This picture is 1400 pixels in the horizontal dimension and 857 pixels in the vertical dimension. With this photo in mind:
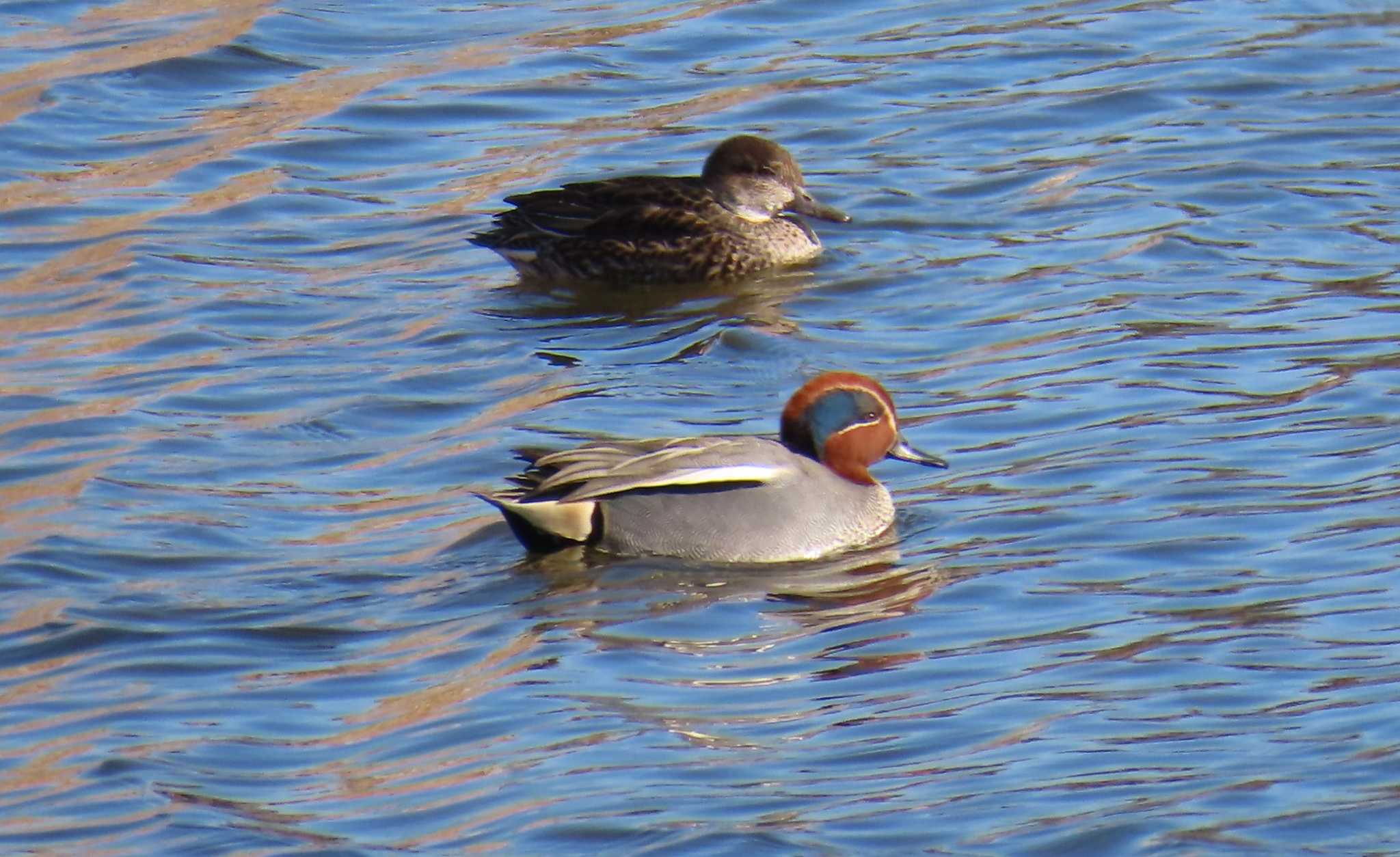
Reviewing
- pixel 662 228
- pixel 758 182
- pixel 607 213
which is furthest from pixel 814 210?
pixel 607 213

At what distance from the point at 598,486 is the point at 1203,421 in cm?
227

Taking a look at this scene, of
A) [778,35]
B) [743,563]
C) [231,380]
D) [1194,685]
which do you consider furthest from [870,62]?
[1194,685]

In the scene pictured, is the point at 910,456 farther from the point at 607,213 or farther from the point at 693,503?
the point at 607,213

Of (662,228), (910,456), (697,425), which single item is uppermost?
(662,228)

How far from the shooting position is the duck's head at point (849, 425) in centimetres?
879

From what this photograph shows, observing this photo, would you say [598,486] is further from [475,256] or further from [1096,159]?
[1096,159]

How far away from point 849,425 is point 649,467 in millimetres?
760

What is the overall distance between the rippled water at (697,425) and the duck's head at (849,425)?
8.9 inches

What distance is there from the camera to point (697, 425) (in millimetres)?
9766

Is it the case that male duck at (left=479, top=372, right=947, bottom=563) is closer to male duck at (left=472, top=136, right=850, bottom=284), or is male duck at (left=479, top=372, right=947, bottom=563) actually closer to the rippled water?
the rippled water

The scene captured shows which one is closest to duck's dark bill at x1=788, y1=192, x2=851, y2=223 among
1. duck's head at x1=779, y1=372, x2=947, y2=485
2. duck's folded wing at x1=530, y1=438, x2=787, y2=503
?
duck's head at x1=779, y1=372, x2=947, y2=485

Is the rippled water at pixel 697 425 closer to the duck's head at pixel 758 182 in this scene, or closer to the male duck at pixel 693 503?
the male duck at pixel 693 503

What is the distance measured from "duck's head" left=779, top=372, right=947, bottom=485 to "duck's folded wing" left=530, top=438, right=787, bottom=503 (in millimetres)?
319

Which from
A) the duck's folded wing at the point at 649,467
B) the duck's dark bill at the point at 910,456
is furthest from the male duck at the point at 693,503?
the duck's dark bill at the point at 910,456
